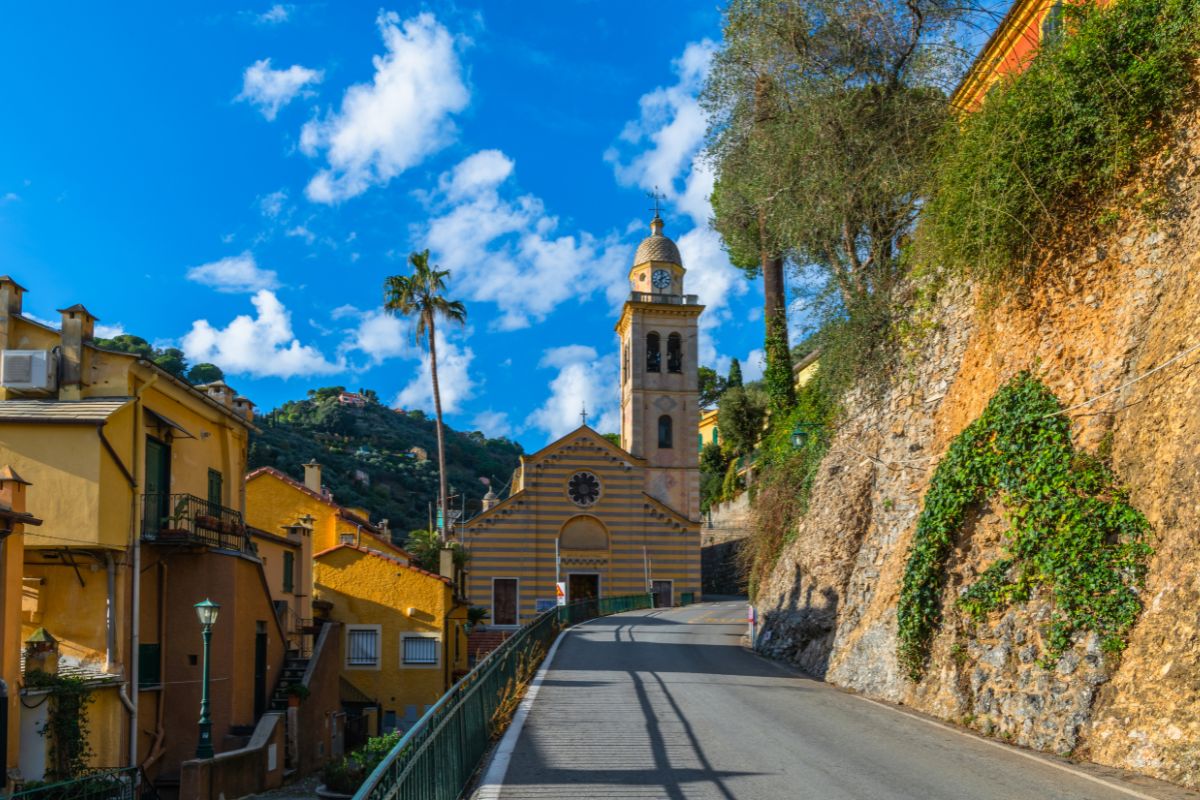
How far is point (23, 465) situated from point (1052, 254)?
1859 cm

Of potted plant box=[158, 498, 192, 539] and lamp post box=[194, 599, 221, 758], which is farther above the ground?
potted plant box=[158, 498, 192, 539]

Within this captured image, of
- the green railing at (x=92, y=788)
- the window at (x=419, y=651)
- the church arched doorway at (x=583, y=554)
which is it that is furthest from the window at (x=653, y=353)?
the green railing at (x=92, y=788)

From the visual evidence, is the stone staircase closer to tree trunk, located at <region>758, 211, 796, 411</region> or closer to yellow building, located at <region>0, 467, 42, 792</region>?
yellow building, located at <region>0, 467, 42, 792</region>

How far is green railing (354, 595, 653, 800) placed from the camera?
6.84 metres

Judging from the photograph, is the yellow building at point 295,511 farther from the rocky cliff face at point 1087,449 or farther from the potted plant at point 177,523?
the rocky cliff face at point 1087,449

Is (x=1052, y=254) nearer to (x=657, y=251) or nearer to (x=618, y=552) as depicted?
(x=618, y=552)

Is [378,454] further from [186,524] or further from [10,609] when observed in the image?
[10,609]

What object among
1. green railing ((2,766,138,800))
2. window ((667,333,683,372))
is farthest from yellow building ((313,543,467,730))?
window ((667,333,683,372))

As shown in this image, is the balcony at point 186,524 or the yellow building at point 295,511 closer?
the balcony at point 186,524

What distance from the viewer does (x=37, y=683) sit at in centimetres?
1728

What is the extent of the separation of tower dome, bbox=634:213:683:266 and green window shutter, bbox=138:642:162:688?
148ft

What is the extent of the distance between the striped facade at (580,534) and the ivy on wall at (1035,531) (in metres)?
36.5

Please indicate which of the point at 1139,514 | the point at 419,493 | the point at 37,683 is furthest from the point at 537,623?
the point at 419,493

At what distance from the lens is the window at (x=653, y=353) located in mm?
61188
